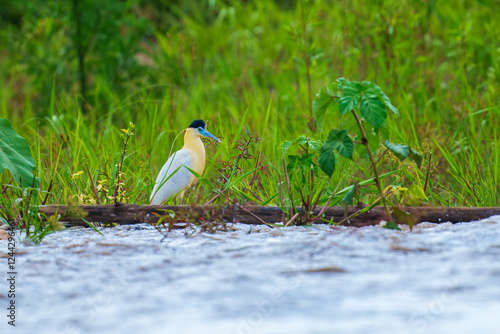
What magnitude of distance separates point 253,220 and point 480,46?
155 inches

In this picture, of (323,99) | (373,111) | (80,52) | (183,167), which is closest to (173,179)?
(183,167)

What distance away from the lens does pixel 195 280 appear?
181 centimetres

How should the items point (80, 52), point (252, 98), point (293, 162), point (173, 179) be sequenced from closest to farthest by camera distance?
point (293, 162), point (173, 179), point (252, 98), point (80, 52)

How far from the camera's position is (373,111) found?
249cm

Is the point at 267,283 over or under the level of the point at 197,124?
under

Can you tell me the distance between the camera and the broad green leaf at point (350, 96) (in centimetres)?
247

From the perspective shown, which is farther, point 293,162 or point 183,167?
point 183,167

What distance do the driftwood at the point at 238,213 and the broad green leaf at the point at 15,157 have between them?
21 cm

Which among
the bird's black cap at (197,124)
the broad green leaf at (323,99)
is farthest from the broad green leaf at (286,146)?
the bird's black cap at (197,124)

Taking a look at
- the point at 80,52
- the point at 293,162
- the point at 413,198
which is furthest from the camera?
the point at 80,52

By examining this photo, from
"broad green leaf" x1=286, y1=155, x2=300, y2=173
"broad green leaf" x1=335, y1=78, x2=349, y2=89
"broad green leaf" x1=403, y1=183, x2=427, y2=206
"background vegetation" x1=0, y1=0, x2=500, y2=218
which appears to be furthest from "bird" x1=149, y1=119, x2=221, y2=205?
"broad green leaf" x1=403, y1=183, x2=427, y2=206

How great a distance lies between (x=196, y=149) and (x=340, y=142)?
1.19m

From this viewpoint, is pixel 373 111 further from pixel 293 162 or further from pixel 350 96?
pixel 293 162

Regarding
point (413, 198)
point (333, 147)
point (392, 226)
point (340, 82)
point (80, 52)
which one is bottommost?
point (392, 226)
